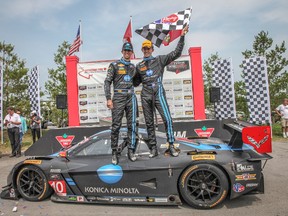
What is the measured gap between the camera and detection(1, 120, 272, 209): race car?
361 centimetres

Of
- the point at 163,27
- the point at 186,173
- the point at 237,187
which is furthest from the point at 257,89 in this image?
the point at 186,173

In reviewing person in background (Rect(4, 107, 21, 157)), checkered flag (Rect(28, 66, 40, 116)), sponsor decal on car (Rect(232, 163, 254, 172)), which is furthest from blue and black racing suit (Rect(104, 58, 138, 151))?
checkered flag (Rect(28, 66, 40, 116))

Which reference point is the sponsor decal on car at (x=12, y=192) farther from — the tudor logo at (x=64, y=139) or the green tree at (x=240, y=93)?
the green tree at (x=240, y=93)

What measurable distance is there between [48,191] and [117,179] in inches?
42.6

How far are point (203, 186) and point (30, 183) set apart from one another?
2.51 meters

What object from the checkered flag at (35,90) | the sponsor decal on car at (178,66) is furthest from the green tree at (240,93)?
the checkered flag at (35,90)

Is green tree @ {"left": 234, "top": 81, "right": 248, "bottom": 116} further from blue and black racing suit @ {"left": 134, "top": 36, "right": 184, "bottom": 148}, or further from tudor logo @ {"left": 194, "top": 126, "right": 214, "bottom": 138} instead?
blue and black racing suit @ {"left": 134, "top": 36, "right": 184, "bottom": 148}

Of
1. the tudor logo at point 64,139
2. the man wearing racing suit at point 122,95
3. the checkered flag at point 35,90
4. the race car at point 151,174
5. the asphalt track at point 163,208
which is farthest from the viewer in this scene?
the checkered flag at point 35,90

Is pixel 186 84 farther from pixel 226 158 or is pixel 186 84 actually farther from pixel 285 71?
pixel 285 71

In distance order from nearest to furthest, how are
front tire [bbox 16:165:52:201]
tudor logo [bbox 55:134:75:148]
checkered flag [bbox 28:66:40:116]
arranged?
front tire [bbox 16:165:52:201], tudor logo [bbox 55:134:75:148], checkered flag [bbox 28:66:40:116]

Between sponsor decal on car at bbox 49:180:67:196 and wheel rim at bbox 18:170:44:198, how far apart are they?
0.25 metres

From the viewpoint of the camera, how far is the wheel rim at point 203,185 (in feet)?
11.9

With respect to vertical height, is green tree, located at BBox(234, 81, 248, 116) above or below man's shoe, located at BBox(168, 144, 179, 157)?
above

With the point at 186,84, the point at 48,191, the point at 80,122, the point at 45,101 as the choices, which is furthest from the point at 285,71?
the point at 48,191
